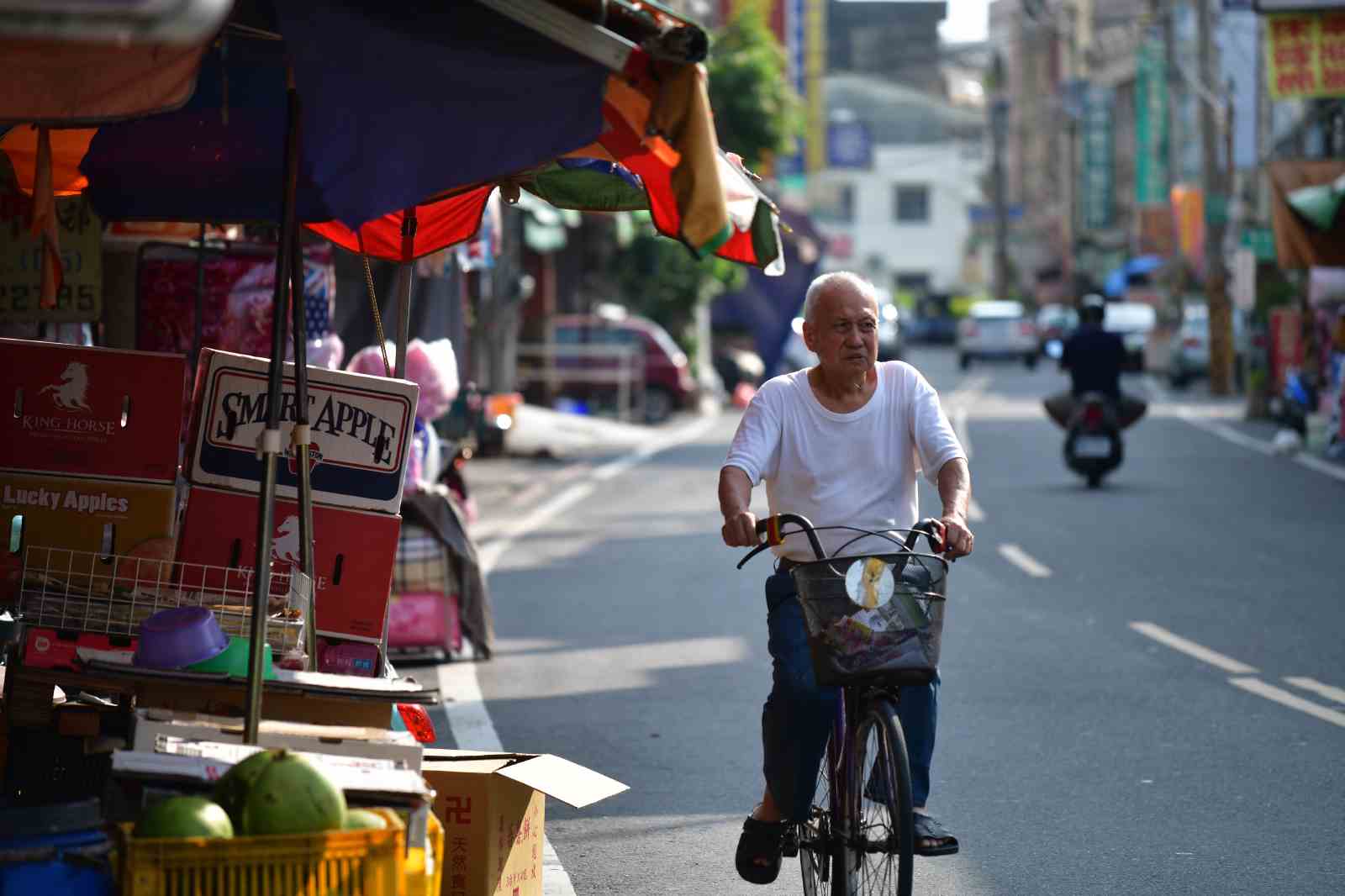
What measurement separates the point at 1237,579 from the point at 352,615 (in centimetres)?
896

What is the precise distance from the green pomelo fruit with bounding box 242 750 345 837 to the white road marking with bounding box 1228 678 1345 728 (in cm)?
586

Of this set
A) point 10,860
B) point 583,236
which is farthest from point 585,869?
point 583,236

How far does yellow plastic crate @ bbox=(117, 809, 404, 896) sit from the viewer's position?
14.3 ft

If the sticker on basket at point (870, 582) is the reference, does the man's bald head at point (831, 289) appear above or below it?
above

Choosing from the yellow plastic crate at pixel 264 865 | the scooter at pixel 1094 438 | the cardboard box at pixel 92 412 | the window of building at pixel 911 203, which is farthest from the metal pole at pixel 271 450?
the window of building at pixel 911 203

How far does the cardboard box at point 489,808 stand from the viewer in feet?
18.6

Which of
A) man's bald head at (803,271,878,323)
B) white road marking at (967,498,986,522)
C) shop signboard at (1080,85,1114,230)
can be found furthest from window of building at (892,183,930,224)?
man's bald head at (803,271,878,323)

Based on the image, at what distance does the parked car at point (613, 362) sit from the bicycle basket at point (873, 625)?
2994 cm

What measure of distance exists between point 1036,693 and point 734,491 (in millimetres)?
4764

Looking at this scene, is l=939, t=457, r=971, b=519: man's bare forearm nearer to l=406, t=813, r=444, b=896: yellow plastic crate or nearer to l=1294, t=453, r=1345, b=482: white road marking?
l=406, t=813, r=444, b=896: yellow plastic crate

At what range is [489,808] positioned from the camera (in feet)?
18.6

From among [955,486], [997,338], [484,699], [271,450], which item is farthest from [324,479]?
[997,338]

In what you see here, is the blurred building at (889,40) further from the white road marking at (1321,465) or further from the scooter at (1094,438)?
the scooter at (1094,438)

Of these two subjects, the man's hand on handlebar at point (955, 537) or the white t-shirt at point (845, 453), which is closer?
the man's hand on handlebar at point (955, 537)
